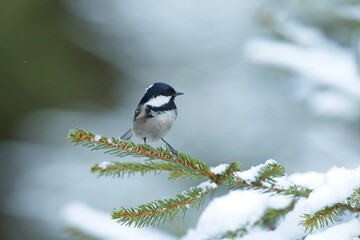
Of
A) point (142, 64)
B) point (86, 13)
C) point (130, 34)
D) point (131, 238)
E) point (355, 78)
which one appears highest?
point (86, 13)

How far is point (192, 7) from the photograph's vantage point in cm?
731

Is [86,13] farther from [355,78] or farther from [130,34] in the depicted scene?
[355,78]

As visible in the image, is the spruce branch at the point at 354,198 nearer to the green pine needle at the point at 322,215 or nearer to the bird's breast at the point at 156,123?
the green pine needle at the point at 322,215

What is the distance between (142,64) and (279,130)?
6.99 ft

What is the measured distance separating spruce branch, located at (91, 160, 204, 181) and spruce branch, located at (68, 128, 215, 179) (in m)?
0.01

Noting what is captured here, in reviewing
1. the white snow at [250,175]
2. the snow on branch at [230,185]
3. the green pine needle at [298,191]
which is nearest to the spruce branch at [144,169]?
the snow on branch at [230,185]

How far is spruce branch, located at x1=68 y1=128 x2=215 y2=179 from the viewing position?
4.68 feet

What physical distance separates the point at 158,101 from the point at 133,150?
610mm

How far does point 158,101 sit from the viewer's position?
2.09m

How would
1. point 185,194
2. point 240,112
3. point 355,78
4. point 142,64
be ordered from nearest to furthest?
point 185,194
point 355,78
point 240,112
point 142,64

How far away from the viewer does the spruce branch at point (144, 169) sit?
4.68 feet

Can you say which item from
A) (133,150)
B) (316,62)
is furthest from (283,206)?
(316,62)

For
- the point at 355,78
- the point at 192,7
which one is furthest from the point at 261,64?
the point at 192,7

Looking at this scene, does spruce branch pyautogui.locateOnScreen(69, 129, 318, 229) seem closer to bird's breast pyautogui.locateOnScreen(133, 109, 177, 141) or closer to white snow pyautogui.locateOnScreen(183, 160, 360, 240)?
white snow pyautogui.locateOnScreen(183, 160, 360, 240)
